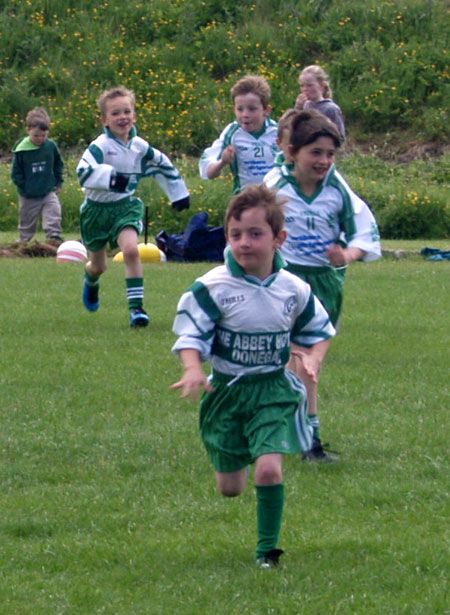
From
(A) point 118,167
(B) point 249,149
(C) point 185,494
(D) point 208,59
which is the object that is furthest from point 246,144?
(D) point 208,59

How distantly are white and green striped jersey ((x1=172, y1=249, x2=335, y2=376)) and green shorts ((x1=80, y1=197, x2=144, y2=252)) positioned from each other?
5.62m

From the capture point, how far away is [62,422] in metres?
7.01

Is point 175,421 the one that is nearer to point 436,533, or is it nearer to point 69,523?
point 69,523

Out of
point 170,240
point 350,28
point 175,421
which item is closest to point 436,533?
point 175,421

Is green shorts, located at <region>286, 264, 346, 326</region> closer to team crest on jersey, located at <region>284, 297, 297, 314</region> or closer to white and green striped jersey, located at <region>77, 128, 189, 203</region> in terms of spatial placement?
team crest on jersey, located at <region>284, 297, 297, 314</region>

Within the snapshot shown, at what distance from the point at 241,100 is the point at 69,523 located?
215 inches

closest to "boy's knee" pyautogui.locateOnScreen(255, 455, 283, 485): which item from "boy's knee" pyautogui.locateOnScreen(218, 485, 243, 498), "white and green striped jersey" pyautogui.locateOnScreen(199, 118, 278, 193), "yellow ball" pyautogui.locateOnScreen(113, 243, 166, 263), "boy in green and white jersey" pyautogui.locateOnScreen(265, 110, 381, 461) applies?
"boy's knee" pyautogui.locateOnScreen(218, 485, 243, 498)

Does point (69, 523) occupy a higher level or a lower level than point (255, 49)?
lower

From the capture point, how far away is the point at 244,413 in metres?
4.81

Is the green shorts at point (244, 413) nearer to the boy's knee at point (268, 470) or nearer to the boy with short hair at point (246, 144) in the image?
the boy's knee at point (268, 470)

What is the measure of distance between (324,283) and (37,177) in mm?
12073

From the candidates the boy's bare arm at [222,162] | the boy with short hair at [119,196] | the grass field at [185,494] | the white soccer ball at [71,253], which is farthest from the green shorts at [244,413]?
the white soccer ball at [71,253]

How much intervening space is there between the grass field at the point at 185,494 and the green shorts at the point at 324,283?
28.5 inches

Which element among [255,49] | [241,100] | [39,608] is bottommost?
[39,608]
